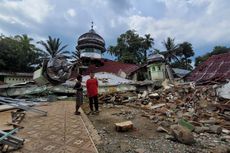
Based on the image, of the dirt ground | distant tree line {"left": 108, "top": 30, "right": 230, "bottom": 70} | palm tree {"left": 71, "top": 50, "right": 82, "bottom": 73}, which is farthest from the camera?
distant tree line {"left": 108, "top": 30, "right": 230, "bottom": 70}

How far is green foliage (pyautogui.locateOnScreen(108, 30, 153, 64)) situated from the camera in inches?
1523

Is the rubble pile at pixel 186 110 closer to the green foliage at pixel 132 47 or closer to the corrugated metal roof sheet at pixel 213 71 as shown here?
the corrugated metal roof sheet at pixel 213 71

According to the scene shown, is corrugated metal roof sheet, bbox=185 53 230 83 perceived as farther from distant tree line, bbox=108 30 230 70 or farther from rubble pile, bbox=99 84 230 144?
distant tree line, bbox=108 30 230 70

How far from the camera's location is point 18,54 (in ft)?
101

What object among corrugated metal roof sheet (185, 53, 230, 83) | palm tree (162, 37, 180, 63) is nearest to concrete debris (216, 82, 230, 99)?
corrugated metal roof sheet (185, 53, 230, 83)

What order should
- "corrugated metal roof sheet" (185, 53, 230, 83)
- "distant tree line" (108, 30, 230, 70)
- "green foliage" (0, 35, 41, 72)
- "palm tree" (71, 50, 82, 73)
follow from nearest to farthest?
1. "corrugated metal roof sheet" (185, 53, 230, 83)
2. "palm tree" (71, 50, 82, 73)
3. "green foliage" (0, 35, 41, 72)
4. "distant tree line" (108, 30, 230, 70)

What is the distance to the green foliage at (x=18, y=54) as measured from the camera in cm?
2955

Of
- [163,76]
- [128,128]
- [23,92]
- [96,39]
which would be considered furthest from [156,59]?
[128,128]

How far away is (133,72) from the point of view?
1117 inches

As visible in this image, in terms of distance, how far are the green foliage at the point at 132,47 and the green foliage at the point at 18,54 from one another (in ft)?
48.9

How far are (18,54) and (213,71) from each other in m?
28.1

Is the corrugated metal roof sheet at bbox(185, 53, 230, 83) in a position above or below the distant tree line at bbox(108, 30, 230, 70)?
below

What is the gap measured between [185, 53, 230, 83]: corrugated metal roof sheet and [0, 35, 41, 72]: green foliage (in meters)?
26.1

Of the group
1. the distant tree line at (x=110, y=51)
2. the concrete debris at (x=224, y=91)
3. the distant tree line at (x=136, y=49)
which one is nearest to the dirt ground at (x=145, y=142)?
the concrete debris at (x=224, y=91)
